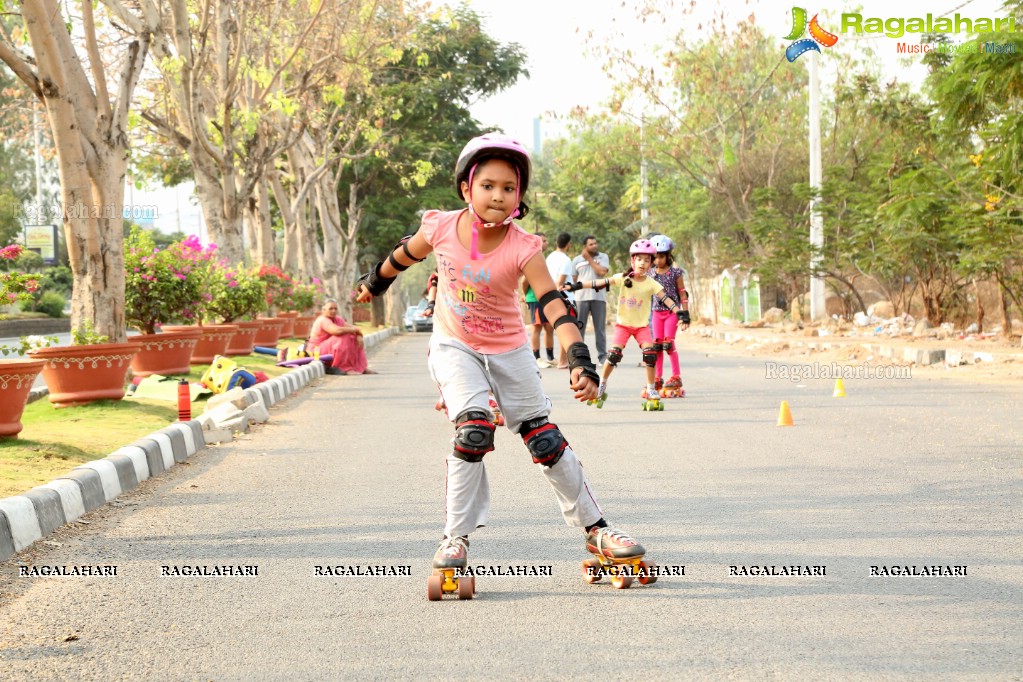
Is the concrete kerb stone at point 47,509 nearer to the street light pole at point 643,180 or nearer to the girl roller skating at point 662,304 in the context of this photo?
the girl roller skating at point 662,304

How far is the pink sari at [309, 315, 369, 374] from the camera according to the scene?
1994 centimetres

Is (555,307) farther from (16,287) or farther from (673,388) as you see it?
(673,388)

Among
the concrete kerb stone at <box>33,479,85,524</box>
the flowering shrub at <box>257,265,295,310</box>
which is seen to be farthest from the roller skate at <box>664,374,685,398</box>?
the flowering shrub at <box>257,265,295,310</box>

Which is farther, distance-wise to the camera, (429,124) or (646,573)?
(429,124)

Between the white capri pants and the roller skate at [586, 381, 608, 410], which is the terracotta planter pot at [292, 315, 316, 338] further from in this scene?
the white capri pants

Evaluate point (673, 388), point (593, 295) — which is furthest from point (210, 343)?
point (673, 388)

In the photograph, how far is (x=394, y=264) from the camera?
5.58 meters

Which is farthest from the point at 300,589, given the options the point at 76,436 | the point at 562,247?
the point at 562,247

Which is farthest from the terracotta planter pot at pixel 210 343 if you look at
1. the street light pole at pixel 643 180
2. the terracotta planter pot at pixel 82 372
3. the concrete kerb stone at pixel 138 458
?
the street light pole at pixel 643 180

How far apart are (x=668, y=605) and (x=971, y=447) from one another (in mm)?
4884

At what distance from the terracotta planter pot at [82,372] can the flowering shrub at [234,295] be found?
760 centimetres

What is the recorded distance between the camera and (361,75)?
28422mm

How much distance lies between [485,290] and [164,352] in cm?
996

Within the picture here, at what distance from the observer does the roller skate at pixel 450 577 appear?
4.69 m
